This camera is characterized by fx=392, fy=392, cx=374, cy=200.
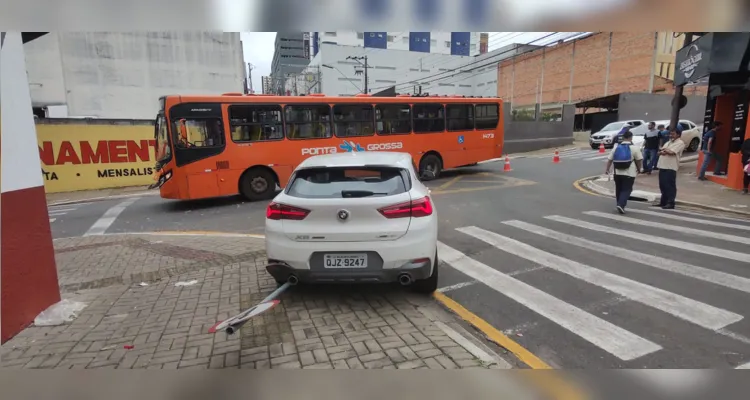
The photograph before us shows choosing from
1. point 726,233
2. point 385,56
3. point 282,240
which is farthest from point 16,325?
point 385,56

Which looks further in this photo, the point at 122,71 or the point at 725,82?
the point at 122,71

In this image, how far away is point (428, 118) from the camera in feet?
46.8

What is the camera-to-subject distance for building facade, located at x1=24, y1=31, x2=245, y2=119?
22484mm

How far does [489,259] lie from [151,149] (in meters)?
16.7

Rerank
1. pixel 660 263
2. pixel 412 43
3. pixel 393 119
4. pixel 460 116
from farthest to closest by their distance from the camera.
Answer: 1. pixel 412 43
2. pixel 460 116
3. pixel 393 119
4. pixel 660 263

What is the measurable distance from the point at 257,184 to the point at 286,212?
786cm

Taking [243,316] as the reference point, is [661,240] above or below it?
below

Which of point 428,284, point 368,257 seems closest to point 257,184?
point 428,284

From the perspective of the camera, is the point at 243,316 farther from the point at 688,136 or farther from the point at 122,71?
the point at 122,71

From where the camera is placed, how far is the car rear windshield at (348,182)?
3.94 m

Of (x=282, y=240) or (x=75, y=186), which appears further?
(x=75, y=186)

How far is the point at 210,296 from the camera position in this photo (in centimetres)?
433

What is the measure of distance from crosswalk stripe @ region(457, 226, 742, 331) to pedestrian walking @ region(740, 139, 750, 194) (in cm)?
778

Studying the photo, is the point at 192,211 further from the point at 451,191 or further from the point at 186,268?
the point at 451,191
